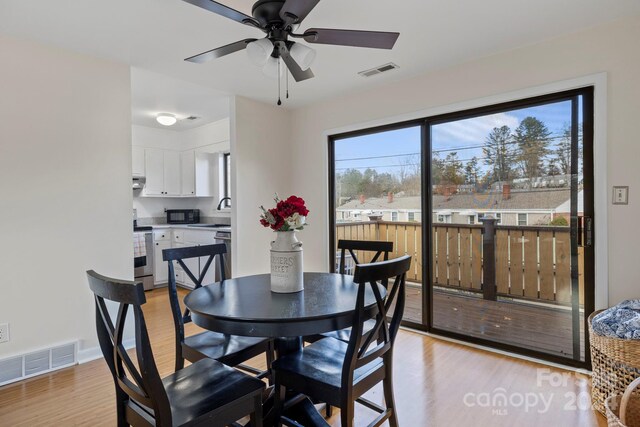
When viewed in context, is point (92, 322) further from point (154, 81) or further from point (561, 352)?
point (561, 352)

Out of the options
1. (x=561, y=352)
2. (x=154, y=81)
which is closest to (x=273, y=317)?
(x=561, y=352)

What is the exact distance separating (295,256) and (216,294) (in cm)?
48

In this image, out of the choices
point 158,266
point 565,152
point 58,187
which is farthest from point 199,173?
point 565,152

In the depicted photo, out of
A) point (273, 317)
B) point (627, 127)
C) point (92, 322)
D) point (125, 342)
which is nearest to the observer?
point (273, 317)

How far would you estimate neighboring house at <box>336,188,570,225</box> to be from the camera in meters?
2.74

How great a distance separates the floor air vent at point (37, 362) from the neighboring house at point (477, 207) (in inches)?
116

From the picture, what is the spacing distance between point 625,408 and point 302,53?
2394 mm

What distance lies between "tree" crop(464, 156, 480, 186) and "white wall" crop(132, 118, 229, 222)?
11.4 feet

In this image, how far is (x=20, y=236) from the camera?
8.46 feet

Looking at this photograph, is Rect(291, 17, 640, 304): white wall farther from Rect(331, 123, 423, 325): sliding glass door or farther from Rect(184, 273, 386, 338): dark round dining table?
Rect(184, 273, 386, 338): dark round dining table

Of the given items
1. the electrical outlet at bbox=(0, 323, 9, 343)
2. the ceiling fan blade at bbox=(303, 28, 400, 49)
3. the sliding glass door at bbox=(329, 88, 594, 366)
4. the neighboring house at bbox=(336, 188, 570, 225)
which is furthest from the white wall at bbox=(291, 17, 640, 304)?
the electrical outlet at bbox=(0, 323, 9, 343)

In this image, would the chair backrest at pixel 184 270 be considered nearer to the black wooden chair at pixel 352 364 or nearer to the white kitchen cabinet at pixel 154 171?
the black wooden chair at pixel 352 364

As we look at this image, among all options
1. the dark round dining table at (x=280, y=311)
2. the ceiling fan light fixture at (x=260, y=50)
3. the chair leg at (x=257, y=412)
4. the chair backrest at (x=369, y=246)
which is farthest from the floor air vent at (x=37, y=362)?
the ceiling fan light fixture at (x=260, y=50)

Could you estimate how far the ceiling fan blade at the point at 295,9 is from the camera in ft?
5.16
